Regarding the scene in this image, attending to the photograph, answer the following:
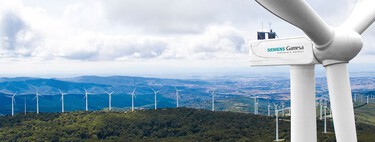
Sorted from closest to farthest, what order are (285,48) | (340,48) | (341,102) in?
(340,48) → (341,102) → (285,48)

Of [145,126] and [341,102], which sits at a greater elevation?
[341,102]

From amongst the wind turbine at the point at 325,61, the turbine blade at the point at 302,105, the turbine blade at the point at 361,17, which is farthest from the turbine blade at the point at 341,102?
the turbine blade at the point at 361,17

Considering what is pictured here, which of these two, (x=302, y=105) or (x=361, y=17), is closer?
(x=361, y=17)

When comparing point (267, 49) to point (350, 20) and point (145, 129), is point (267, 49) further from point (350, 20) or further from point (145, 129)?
point (145, 129)

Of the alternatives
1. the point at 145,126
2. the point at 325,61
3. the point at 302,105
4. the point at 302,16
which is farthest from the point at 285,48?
the point at 145,126

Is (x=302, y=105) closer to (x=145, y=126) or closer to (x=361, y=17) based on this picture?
(x=361, y=17)

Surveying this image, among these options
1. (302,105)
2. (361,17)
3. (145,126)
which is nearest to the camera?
(361,17)

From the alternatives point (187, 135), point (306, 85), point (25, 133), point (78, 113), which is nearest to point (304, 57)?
point (306, 85)

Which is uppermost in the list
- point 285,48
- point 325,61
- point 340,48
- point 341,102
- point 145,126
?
point 285,48
